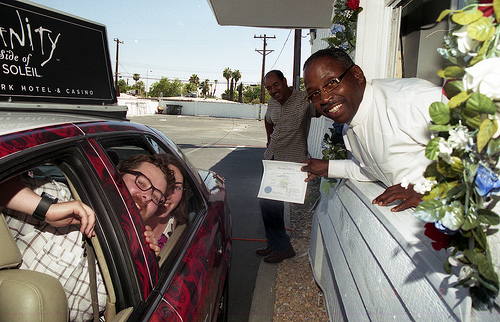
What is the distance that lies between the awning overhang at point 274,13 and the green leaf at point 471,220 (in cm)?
449

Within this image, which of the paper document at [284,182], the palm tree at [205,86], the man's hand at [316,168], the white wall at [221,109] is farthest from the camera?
the palm tree at [205,86]

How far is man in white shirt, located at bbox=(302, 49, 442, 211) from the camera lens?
1763 mm

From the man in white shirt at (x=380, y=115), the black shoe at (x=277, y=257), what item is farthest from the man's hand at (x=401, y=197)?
the black shoe at (x=277, y=257)

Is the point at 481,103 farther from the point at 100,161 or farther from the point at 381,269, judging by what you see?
the point at 100,161

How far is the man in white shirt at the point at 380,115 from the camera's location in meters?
1.76

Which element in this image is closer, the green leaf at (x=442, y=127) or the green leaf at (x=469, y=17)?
the green leaf at (x=469, y=17)

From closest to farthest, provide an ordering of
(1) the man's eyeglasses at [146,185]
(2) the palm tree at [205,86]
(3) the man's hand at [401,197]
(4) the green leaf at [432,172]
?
1. (4) the green leaf at [432,172]
2. (3) the man's hand at [401,197]
3. (1) the man's eyeglasses at [146,185]
4. (2) the palm tree at [205,86]

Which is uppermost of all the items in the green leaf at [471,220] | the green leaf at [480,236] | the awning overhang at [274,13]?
the awning overhang at [274,13]

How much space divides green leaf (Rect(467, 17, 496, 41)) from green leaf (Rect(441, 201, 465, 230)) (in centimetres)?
37

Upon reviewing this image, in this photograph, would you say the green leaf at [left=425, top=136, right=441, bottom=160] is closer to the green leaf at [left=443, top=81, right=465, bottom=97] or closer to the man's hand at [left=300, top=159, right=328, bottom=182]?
the green leaf at [left=443, top=81, right=465, bottom=97]

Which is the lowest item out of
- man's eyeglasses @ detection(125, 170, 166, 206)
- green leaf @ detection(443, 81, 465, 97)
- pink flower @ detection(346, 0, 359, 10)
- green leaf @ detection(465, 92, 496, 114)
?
man's eyeglasses @ detection(125, 170, 166, 206)

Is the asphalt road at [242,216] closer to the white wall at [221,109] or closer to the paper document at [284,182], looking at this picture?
the paper document at [284,182]

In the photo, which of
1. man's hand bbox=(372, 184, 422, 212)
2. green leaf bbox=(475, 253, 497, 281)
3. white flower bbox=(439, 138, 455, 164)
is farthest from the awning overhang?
green leaf bbox=(475, 253, 497, 281)

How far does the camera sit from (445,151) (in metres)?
0.83
